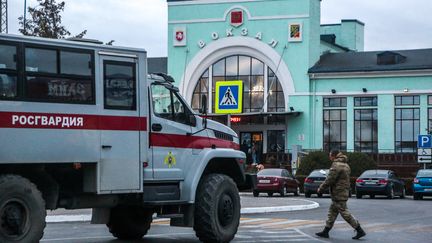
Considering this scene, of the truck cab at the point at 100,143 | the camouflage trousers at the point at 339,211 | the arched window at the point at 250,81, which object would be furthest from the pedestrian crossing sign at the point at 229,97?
the arched window at the point at 250,81

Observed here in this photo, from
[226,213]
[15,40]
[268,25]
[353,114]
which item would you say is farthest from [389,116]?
[15,40]

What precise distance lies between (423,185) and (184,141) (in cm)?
2548

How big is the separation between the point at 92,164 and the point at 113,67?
154cm

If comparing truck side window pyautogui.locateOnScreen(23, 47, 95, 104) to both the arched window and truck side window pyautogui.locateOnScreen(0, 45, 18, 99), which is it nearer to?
truck side window pyautogui.locateOnScreen(0, 45, 18, 99)

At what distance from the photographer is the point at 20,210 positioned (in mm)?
11641

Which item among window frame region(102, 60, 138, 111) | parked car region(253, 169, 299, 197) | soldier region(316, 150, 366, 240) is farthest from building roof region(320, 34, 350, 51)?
window frame region(102, 60, 138, 111)

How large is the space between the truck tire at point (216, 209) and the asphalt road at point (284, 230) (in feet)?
3.29

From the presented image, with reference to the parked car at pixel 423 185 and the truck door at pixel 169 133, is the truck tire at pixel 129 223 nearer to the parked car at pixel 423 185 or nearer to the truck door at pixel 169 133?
the truck door at pixel 169 133

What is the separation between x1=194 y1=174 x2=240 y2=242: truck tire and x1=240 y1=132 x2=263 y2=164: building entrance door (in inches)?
1921

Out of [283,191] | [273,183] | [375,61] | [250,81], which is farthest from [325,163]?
[250,81]

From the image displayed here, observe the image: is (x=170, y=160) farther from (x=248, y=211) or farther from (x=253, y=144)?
(x=253, y=144)

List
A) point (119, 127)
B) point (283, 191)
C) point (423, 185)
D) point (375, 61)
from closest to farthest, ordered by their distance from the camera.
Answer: point (119, 127) → point (423, 185) → point (283, 191) → point (375, 61)

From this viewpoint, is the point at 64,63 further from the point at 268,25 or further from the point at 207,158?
the point at 268,25

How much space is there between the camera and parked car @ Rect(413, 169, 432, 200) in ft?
123
